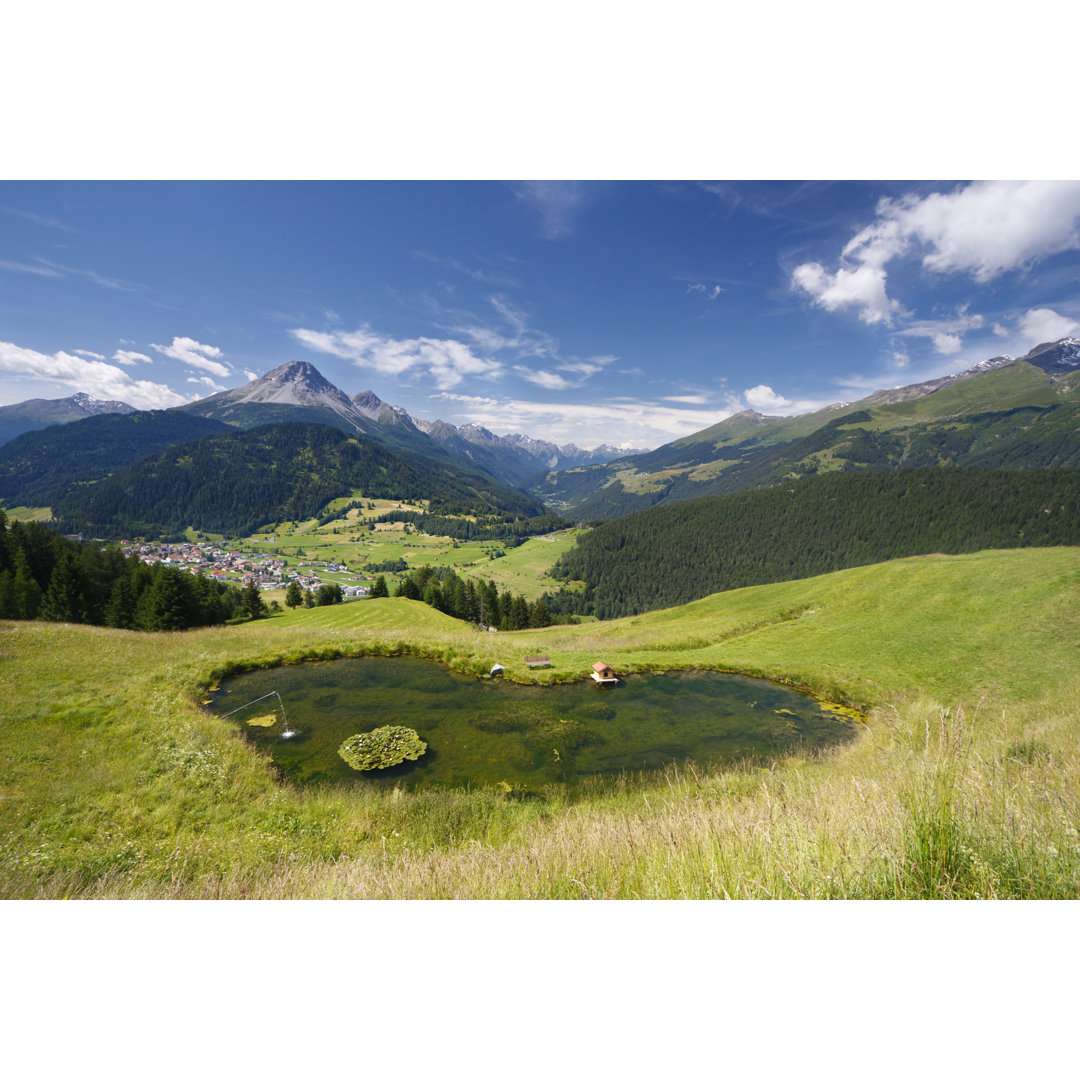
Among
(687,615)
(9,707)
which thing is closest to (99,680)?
(9,707)

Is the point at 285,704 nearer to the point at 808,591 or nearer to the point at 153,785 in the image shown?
the point at 153,785

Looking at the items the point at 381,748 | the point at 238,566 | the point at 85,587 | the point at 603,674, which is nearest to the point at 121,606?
the point at 85,587

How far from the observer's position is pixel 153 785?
8.67 metres

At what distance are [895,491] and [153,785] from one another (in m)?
172

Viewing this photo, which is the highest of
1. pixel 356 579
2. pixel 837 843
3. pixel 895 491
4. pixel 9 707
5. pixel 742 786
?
pixel 895 491

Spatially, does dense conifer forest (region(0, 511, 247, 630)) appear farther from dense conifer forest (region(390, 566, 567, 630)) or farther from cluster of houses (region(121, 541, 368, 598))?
cluster of houses (region(121, 541, 368, 598))

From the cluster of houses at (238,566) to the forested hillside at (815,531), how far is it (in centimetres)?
7413

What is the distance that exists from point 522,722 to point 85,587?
33.7 metres

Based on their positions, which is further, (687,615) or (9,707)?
(687,615)

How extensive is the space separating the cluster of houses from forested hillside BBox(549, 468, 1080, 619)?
243 ft

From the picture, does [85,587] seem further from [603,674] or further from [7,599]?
[603,674]

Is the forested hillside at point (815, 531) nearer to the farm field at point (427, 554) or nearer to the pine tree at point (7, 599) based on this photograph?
the farm field at point (427, 554)

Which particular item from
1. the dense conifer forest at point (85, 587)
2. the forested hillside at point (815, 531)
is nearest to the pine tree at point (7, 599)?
the dense conifer forest at point (85, 587)

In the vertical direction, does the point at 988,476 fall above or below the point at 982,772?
above
